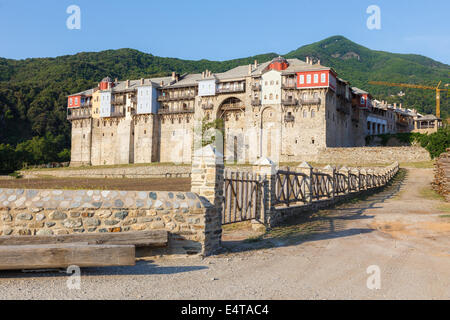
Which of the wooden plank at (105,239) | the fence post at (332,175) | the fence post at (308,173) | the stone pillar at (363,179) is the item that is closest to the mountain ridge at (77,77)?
the stone pillar at (363,179)

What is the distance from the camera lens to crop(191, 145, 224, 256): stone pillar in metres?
7.99

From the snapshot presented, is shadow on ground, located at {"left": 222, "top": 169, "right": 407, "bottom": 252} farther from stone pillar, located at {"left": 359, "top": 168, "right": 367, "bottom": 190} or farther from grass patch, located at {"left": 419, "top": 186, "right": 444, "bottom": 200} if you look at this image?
stone pillar, located at {"left": 359, "top": 168, "right": 367, "bottom": 190}

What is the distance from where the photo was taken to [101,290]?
5242 millimetres

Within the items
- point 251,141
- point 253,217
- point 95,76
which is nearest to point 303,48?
point 95,76

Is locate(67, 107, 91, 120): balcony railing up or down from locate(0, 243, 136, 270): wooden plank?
up

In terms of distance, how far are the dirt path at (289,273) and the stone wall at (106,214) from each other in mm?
593

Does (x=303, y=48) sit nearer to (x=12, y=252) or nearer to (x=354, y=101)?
(x=354, y=101)

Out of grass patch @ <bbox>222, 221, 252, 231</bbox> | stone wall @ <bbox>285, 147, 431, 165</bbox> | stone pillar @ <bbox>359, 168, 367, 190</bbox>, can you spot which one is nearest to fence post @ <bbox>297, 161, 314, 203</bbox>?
grass patch @ <bbox>222, 221, 252, 231</bbox>

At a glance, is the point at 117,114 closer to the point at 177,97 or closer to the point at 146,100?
the point at 146,100

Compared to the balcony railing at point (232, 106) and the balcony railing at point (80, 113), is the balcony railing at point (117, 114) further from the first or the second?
the balcony railing at point (232, 106)

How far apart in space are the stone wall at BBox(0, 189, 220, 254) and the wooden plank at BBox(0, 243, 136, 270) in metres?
1.40

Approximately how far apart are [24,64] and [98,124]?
76.2 metres

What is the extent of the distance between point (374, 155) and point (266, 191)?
42.1 m

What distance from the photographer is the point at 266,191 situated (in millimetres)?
11352
